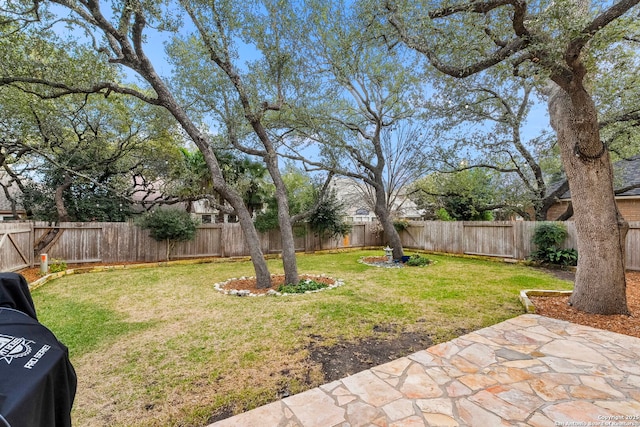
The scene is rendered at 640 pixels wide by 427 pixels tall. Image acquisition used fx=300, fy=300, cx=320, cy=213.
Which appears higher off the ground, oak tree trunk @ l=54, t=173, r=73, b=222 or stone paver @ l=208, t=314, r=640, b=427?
oak tree trunk @ l=54, t=173, r=73, b=222

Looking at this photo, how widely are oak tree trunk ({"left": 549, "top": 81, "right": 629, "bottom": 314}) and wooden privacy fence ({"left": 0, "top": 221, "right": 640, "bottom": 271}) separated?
518 centimetres

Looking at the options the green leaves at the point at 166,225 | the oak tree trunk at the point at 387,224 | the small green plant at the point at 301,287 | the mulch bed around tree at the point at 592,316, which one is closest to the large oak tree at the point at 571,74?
the mulch bed around tree at the point at 592,316

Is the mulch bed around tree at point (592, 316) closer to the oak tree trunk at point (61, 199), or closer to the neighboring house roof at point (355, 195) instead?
the neighboring house roof at point (355, 195)

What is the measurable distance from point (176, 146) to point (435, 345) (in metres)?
11.9

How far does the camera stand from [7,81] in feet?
16.7

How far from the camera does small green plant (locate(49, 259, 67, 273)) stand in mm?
7785

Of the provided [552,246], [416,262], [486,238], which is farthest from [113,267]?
[552,246]

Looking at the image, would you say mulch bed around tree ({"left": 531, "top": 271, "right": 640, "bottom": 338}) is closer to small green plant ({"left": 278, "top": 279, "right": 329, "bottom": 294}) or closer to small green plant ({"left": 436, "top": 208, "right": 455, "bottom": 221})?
small green plant ({"left": 278, "top": 279, "right": 329, "bottom": 294})

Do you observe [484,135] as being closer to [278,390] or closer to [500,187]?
[500,187]

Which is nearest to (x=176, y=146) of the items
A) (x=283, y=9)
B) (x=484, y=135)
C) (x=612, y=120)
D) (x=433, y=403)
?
(x=283, y=9)

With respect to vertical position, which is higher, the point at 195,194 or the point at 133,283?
the point at 195,194

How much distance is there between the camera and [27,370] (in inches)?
34.8

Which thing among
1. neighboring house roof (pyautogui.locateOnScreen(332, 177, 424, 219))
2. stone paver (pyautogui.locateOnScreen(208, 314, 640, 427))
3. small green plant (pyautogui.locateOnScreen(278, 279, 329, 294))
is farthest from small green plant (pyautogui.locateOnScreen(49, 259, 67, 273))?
neighboring house roof (pyautogui.locateOnScreen(332, 177, 424, 219))

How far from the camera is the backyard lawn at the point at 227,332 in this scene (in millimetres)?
2508
